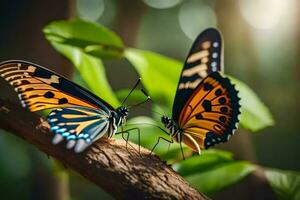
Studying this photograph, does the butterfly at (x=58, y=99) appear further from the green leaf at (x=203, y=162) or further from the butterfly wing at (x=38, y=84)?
the green leaf at (x=203, y=162)

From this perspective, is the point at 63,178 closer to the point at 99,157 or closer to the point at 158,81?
the point at 158,81

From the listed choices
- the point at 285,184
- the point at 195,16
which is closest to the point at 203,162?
the point at 285,184

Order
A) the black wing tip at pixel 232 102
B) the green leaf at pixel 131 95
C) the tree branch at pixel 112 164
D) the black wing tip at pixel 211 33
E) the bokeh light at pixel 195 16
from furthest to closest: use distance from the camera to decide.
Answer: the bokeh light at pixel 195 16, the green leaf at pixel 131 95, the black wing tip at pixel 211 33, the black wing tip at pixel 232 102, the tree branch at pixel 112 164

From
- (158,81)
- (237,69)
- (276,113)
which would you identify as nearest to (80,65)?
(158,81)

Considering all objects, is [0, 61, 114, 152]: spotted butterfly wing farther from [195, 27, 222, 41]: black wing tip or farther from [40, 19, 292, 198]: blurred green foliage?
[195, 27, 222, 41]: black wing tip

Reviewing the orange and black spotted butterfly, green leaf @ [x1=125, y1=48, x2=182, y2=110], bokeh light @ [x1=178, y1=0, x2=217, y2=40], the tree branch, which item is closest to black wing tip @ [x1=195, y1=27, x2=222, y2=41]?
the orange and black spotted butterfly

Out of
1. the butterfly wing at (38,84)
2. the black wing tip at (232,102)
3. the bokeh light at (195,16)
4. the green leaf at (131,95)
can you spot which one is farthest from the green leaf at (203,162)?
the bokeh light at (195,16)

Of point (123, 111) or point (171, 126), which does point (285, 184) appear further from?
point (123, 111)
